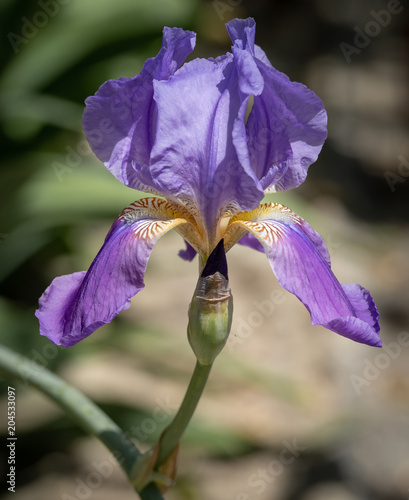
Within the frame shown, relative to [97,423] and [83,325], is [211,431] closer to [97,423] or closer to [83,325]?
[97,423]

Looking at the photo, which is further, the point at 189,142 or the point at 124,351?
the point at 124,351

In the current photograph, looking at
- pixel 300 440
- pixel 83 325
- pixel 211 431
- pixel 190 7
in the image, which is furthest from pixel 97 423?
pixel 190 7

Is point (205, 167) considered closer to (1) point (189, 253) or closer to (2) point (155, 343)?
(1) point (189, 253)

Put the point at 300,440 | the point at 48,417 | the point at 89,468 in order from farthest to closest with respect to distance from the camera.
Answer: the point at 300,440 < the point at 89,468 < the point at 48,417

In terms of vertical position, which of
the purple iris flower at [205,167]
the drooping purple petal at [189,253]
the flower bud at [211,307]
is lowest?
the drooping purple petal at [189,253]

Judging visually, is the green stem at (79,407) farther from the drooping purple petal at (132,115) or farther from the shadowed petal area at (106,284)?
the drooping purple petal at (132,115)

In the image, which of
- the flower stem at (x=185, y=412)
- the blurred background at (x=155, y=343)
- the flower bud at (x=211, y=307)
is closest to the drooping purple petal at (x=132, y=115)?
the flower bud at (x=211, y=307)
